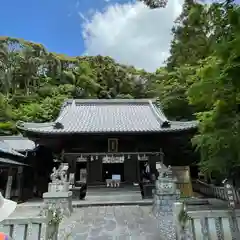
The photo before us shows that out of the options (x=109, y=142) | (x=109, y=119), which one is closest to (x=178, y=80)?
(x=109, y=119)

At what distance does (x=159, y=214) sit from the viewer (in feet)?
27.4

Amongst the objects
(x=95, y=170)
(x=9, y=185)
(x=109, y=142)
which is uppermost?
(x=109, y=142)

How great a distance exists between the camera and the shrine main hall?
41.4ft

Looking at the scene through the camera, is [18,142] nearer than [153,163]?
No

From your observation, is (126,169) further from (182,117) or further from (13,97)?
(13,97)

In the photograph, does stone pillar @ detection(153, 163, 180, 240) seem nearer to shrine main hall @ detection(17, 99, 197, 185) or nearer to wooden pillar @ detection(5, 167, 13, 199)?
shrine main hall @ detection(17, 99, 197, 185)

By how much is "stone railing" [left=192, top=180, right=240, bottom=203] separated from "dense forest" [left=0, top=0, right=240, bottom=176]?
2.43 meters

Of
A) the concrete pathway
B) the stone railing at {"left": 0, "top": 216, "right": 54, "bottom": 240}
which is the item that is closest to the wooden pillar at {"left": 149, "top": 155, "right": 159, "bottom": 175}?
the concrete pathway

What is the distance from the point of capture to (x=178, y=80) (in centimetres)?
1886

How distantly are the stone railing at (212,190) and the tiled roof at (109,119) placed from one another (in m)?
3.37

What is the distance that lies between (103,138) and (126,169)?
2175 millimetres

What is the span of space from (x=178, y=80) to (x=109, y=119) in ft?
23.1

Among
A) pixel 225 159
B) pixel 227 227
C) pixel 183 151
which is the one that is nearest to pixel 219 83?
pixel 225 159

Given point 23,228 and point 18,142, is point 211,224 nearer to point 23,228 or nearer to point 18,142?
point 23,228
